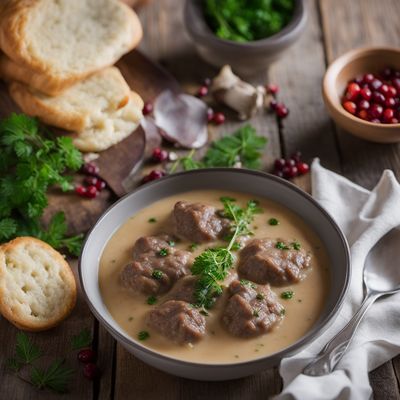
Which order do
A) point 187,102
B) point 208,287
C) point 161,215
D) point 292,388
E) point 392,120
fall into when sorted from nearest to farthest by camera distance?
1. point 292,388
2. point 208,287
3. point 161,215
4. point 392,120
5. point 187,102

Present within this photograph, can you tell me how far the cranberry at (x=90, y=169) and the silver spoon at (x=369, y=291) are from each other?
2.04 meters

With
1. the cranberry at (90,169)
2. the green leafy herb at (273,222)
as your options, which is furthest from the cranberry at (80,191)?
the green leafy herb at (273,222)

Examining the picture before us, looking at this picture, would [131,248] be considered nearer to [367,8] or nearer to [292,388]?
[292,388]

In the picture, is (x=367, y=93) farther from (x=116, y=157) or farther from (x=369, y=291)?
(x=116, y=157)

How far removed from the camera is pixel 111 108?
5.18 metres

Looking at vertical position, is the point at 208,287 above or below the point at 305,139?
above

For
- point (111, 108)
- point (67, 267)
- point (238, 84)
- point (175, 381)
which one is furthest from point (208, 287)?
point (238, 84)

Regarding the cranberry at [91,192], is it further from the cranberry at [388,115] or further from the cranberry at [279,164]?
the cranberry at [388,115]

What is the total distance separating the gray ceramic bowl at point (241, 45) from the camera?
561cm

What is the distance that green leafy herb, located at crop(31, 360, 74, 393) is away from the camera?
12.3 ft

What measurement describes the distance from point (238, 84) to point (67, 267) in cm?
224

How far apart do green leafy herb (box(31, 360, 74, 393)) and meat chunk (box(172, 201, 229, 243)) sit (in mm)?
1036

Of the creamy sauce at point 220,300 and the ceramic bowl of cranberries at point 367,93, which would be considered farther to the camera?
the ceramic bowl of cranberries at point 367,93

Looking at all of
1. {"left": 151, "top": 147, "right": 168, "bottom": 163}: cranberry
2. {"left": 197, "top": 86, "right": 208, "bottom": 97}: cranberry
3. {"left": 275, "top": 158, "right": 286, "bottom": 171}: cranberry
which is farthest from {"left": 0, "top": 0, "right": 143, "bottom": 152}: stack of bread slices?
{"left": 275, "top": 158, "right": 286, "bottom": 171}: cranberry
